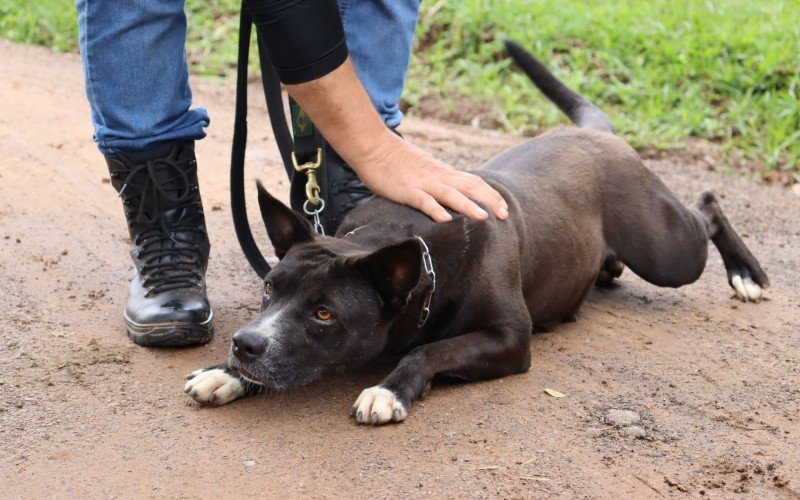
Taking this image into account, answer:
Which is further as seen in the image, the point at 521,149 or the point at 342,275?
the point at 521,149

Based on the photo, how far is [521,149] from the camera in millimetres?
4602

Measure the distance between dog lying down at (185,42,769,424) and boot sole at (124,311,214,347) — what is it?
1.23 ft

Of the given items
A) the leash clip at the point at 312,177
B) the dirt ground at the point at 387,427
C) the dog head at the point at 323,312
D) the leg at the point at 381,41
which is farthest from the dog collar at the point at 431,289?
the leg at the point at 381,41

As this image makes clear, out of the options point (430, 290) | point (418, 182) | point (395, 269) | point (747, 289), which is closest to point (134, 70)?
point (418, 182)

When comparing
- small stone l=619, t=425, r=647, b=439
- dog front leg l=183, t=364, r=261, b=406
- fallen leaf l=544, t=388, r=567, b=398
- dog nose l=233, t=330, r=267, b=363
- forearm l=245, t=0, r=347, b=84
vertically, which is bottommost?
dog front leg l=183, t=364, r=261, b=406

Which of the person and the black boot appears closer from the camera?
the person

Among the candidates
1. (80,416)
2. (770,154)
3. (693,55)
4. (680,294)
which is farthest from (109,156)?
(693,55)

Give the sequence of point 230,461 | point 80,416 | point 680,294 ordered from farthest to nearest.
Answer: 1. point 680,294
2. point 80,416
3. point 230,461

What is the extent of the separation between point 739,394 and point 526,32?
5944 millimetres

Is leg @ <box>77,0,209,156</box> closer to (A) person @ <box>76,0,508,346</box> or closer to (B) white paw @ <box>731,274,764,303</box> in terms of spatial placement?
(A) person @ <box>76,0,508,346</box>

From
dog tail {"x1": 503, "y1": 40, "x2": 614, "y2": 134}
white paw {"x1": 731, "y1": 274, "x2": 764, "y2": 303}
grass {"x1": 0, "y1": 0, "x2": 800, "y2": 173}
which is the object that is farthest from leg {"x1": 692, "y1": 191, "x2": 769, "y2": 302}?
grass {"x1": 0, "y1": 0, "x2": 800, "y2": 173}

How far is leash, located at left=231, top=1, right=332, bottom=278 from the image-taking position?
4.09 m

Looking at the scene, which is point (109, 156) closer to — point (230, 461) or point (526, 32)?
point (230, 461)

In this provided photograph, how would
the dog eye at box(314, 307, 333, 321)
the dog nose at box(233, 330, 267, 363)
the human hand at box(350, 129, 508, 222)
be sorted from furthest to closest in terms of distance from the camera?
1. the human hand at box(350, 129, 508, 222)
2. the dog eye at box(314, 307, 333, 321)
3. the dog nose at box(233, 330, 267, 363)
